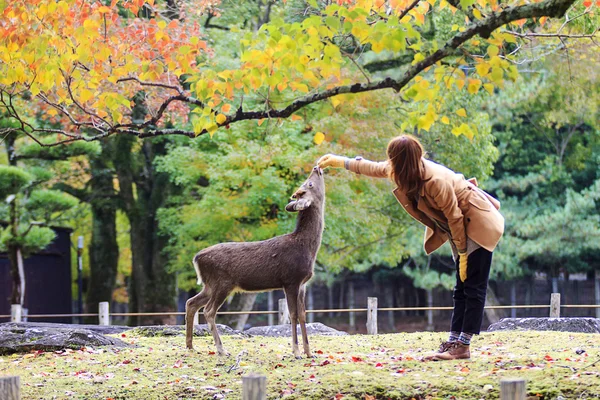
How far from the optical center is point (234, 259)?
8031 millimetres

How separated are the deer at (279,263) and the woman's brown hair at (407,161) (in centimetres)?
138

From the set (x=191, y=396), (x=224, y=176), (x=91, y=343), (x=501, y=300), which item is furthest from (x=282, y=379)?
(x=501, y=300)

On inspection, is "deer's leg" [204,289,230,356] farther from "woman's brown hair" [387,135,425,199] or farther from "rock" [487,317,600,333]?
"rock" [487,317,600,333]

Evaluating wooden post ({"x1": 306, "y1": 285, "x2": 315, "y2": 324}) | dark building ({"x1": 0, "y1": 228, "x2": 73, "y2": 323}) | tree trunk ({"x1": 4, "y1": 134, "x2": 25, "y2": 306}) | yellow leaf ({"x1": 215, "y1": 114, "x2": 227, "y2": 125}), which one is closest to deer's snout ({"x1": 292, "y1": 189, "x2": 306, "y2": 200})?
yellow leaf ({"x1": 215, "y1": 114, "x2": 227, "y2": 125})

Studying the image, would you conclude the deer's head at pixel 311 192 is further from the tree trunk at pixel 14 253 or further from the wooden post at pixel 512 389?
the tree trunk at pixel 14 253

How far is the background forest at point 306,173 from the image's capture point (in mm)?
18359

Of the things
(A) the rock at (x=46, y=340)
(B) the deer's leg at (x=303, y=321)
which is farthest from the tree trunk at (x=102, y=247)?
(B) the deer's leg at (x=303, y=321)

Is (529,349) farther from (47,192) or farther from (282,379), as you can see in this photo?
(47,192)

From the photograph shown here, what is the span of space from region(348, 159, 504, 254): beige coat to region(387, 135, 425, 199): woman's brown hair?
8 cm

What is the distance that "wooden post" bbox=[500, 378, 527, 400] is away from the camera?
3939 mm

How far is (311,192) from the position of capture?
773 cm

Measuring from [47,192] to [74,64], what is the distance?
12.3 metres

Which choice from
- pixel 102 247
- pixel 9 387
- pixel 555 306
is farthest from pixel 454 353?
pixel 102 247

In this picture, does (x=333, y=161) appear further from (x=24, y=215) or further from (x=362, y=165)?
(x=24, y=215)
